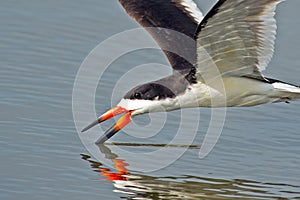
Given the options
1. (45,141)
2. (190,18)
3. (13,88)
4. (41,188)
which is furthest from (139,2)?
(41,188)

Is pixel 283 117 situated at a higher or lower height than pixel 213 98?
lower

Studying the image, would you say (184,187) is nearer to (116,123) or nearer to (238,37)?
(116,123)

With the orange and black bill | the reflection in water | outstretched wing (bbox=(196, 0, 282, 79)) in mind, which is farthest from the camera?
the orange and black bill

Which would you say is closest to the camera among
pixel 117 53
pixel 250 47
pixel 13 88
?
pixel 250 47

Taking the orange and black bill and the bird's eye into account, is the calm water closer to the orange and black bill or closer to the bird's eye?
the orange and black bill

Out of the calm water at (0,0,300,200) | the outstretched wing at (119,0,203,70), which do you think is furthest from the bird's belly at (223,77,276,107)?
Answer: the outstretched wing at (119,0,203,70)

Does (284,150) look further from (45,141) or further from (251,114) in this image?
(45,141)

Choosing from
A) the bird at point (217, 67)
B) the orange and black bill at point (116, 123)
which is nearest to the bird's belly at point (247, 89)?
the bird at point (217, 67)

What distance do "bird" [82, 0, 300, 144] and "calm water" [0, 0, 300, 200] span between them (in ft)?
1.44

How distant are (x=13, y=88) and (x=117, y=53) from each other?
5.50 ft

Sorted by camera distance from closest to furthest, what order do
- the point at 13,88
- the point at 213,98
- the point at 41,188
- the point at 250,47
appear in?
the point at 41,188 < the point at 250,47 < the point at 213,98 < the point at 13,88

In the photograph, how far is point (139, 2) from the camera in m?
10.2

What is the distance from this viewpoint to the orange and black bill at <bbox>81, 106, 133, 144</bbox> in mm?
8625

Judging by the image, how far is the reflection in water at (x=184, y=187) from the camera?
7.78 metres
